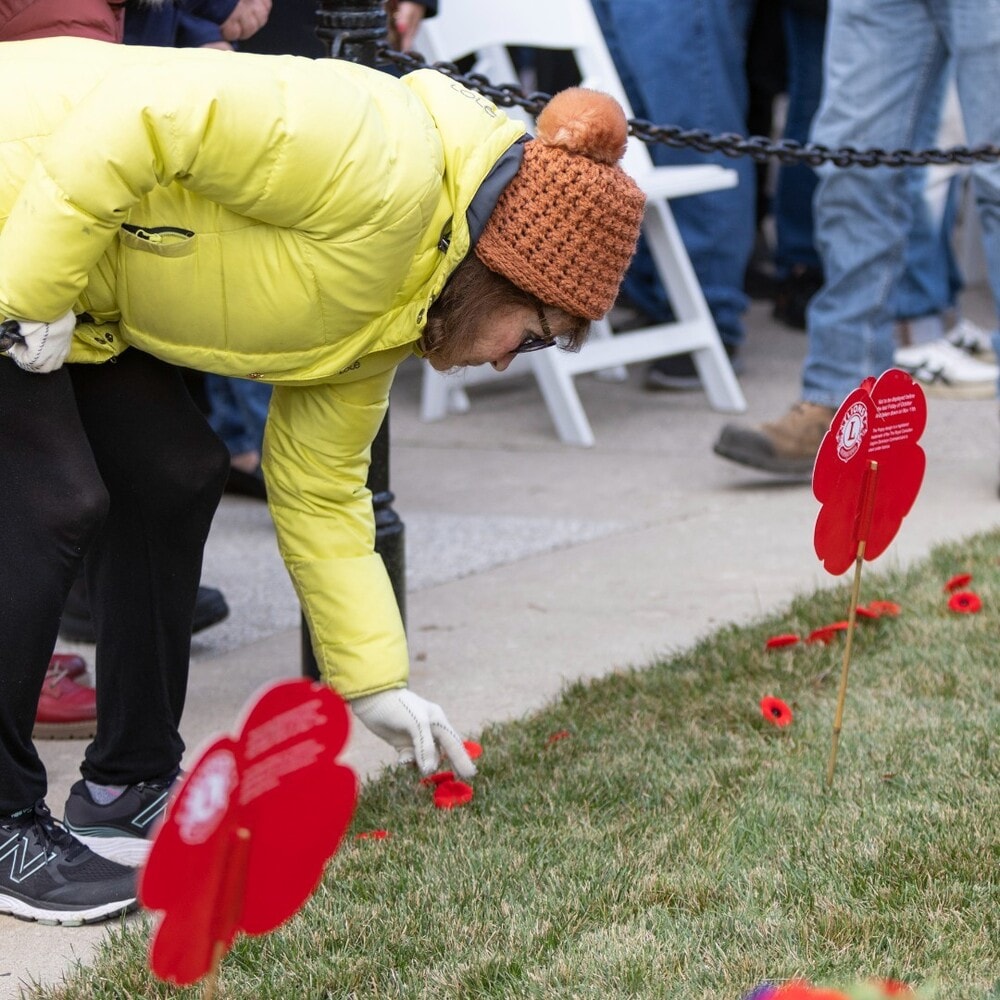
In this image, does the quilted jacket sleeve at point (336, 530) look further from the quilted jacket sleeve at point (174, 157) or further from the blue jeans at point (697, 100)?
the blue jeans at point (697, 100)

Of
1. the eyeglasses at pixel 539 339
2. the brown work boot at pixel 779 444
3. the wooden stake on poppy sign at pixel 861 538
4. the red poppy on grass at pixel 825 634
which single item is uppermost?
the eyeglasses at pixel 539 339

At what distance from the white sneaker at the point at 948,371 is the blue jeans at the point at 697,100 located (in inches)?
25.0

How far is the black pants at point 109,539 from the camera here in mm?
2111

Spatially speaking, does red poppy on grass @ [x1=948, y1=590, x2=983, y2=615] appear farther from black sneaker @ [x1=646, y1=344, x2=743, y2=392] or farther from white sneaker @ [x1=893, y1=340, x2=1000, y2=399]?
black sneaker @ [x1=646, y1=344, x2=743, y2=392]

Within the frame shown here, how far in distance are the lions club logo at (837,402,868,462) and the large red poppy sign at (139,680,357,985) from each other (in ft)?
3.28

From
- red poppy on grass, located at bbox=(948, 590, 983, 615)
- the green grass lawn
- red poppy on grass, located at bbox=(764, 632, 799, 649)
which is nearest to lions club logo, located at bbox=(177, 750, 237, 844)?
the green grass lawn

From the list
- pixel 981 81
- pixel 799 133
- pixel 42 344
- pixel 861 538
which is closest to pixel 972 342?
pixel 799 133

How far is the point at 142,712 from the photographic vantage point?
2383 mm

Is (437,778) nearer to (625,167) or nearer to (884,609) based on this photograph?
(884,609)

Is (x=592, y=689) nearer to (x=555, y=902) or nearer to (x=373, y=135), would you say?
(x=555, y=902)

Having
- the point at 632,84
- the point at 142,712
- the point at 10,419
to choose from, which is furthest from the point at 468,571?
the point at 632,84

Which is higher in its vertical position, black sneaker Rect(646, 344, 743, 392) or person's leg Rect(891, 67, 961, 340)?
person's leg Rect(891, 67, 961, 340)

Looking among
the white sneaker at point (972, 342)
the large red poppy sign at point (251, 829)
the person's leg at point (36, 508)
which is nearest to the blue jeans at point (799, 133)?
the white sneaker at point (972, 342)

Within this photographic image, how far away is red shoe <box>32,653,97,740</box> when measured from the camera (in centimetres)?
288
